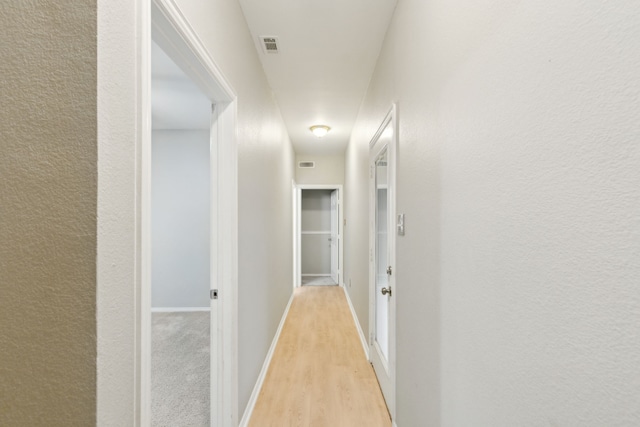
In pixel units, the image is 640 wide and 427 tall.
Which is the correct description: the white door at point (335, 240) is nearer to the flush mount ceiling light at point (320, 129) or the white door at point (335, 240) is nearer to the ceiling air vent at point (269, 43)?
the flush mount ceiling light at point (320, 129)

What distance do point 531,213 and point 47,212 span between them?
1.07 m

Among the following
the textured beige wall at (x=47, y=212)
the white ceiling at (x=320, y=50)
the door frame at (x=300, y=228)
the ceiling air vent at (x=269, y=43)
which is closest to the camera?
the textured beige wall at (x=47, y=212)

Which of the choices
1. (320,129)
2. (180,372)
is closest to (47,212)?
(180,372)

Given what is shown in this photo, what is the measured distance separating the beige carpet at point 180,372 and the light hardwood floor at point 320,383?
1.54 feet

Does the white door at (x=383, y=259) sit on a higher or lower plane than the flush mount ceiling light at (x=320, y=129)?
lower

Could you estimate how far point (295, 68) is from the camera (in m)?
2.67

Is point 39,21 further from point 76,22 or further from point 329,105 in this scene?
point 329,105

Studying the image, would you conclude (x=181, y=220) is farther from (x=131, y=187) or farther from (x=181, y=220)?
(x=131, y=187)

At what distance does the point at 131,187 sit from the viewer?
0.74 metres

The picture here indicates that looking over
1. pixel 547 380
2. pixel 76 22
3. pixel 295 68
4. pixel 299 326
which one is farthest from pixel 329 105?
pixel 547 380

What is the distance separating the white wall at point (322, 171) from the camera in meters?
5.92

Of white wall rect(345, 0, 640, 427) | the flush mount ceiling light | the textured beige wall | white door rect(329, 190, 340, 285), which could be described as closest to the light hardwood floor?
white wall rect(345, 0, 640, 427)

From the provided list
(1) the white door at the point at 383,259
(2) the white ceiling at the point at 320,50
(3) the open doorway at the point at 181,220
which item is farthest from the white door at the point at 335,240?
(1) the white door at the point at 383,259

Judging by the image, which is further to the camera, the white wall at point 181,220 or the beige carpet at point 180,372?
the white wall at point 181,220
